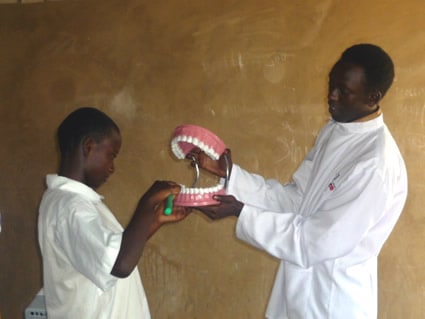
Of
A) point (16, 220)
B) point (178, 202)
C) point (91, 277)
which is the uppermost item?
point (178, 202)

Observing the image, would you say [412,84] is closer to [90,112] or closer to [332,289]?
[332,289]

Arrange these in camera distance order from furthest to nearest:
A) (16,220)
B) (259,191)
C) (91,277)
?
(16,220) < (259,191) < (91,277)

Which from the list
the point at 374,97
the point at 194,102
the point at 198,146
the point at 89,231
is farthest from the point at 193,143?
the point at 194,102

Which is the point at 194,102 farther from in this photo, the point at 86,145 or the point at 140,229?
the point at 140,229

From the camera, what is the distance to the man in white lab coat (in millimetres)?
1493

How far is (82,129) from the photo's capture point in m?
1.48

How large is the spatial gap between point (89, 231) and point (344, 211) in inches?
28.7

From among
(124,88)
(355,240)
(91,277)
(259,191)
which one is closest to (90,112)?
(91,277)

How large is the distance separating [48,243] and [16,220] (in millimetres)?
1474

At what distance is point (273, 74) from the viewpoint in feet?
8.10

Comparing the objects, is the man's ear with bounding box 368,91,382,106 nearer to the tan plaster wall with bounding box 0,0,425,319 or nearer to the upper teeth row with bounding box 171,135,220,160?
the upper teeth row with bounding box 171,135,220,160

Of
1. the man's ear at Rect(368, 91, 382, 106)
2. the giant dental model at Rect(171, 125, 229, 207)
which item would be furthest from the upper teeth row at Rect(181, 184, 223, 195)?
the man's ear at Rect(368, 91, 382, 106)

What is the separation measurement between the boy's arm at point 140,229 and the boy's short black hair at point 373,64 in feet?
2.24

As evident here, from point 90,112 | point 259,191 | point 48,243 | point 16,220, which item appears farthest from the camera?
point 16,220
